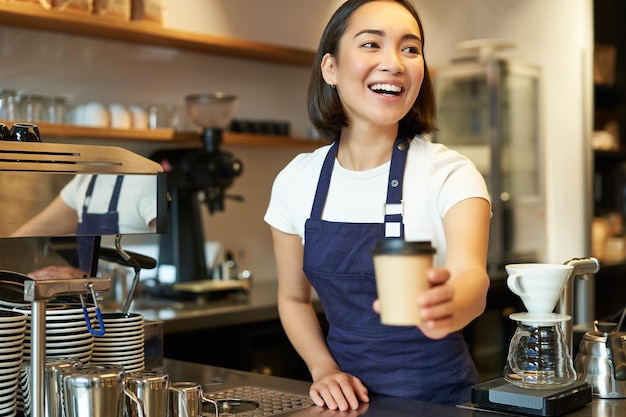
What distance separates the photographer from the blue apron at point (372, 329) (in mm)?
1971

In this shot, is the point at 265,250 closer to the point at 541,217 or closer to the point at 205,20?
the point at 205,20

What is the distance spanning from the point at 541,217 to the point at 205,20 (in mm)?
2372

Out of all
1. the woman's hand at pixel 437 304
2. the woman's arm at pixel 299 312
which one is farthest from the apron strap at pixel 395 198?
the woman's hand at pixel 437 304

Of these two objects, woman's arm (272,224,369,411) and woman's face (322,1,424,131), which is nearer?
woman's face (322,1,424,131)

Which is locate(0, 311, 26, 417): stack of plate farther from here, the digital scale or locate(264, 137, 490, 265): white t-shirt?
the digital scale

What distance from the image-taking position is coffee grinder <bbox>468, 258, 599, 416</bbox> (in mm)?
1654

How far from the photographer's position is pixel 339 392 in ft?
5.88

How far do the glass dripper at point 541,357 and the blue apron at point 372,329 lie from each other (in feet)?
0.88

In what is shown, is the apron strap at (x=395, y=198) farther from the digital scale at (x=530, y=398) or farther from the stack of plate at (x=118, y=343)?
the stack of plate at (x=118, y=343)

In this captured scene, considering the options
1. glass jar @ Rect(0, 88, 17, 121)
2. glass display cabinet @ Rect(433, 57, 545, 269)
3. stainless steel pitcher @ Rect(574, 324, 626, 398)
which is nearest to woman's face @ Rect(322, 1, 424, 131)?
stainless steel pitcher @ Rect(574, 324, 626, 398)

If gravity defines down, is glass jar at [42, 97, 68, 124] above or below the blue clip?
above

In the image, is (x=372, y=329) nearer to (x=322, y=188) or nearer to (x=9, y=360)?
(x=322, y=188)

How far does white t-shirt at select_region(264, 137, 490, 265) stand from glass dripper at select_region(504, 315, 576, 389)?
0.93 feet

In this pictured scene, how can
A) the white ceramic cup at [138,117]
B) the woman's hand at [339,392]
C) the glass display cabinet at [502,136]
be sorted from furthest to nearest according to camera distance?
the glass display cabinet at [502,136] → the white ceramic cup at [138,117] → the woman's hand at [339,392]
